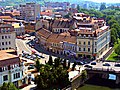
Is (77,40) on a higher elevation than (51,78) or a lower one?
higher

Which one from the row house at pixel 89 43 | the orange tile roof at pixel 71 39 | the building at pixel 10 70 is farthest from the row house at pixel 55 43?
the building at pixel 10 70

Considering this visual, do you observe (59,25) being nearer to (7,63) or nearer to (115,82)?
(115,82)

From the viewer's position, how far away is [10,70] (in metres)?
54.6

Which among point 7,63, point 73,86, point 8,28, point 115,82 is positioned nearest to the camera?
point 7,63

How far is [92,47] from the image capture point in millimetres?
83062

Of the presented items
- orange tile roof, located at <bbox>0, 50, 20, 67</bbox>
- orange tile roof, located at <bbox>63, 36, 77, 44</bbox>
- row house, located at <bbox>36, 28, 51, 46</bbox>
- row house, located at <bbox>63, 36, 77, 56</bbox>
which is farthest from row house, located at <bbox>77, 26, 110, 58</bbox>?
orange tile roof, located at <bbox>0, 50, 20, 67</bbox>

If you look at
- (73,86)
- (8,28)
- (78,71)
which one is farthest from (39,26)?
(73,86)

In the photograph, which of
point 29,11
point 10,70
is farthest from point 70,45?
point 29,11

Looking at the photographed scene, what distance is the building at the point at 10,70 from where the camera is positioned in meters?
53.7

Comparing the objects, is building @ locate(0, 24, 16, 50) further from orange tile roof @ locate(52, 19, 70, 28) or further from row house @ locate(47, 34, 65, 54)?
orange tile roof @ locate(52, 19, 70, 28)

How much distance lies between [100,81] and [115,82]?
355 cm

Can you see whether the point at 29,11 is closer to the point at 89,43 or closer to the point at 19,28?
the point at 19,28

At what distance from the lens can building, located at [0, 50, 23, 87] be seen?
53.7 meters

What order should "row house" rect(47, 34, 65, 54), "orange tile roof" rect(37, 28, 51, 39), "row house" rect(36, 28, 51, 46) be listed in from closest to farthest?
1. "row house" rect(47, 34, 65, 54)
2. "row house" rect(36, 28, 51, 46)
3. "orange tile roof" rect(37, 28, 51, 39)
